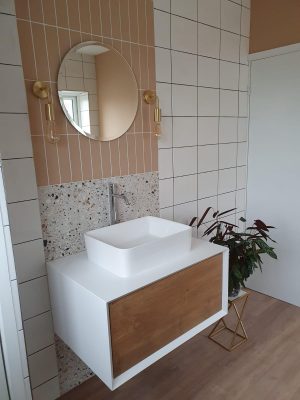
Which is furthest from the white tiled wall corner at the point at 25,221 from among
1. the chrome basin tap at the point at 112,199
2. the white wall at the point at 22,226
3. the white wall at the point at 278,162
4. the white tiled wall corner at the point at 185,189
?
the white wall at the point at 278,162

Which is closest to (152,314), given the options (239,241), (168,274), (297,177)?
(168,274)

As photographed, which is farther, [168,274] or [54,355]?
[54,355]

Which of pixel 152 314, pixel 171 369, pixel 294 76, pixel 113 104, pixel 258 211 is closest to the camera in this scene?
pixel 152 314

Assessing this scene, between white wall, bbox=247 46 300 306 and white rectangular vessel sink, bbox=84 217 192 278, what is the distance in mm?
1088

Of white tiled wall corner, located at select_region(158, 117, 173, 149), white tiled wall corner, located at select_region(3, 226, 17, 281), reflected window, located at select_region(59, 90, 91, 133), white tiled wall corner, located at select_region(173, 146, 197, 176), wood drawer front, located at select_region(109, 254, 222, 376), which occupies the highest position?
reflected window, located at select_region(59, 90, 91, 133)

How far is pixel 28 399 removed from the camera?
51.4 inches

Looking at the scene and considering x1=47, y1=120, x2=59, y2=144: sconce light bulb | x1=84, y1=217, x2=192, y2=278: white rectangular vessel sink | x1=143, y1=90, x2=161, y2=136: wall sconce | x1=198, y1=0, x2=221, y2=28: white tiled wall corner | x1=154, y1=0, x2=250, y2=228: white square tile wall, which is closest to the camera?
x1=84, y1=217, x2=192, y2=278: white rectangular vessel sink

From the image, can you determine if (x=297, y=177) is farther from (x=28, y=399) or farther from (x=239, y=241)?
(x=28, y=399)

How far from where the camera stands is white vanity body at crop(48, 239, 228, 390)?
1.15m

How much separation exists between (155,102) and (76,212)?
79 cm

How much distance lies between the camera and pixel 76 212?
153cm

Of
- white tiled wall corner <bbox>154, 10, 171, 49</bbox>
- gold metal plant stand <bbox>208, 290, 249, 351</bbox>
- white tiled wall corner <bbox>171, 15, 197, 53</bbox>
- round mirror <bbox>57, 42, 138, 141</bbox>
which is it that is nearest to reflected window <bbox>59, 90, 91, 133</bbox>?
round mirror <bbox>57, 42, 138, 141</bbox>

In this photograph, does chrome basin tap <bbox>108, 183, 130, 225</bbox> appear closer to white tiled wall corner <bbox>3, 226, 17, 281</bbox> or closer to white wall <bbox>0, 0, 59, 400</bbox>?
white wall <bbox>0, 0, 59, 400</bbox>

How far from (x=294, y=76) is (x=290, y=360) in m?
1.83
